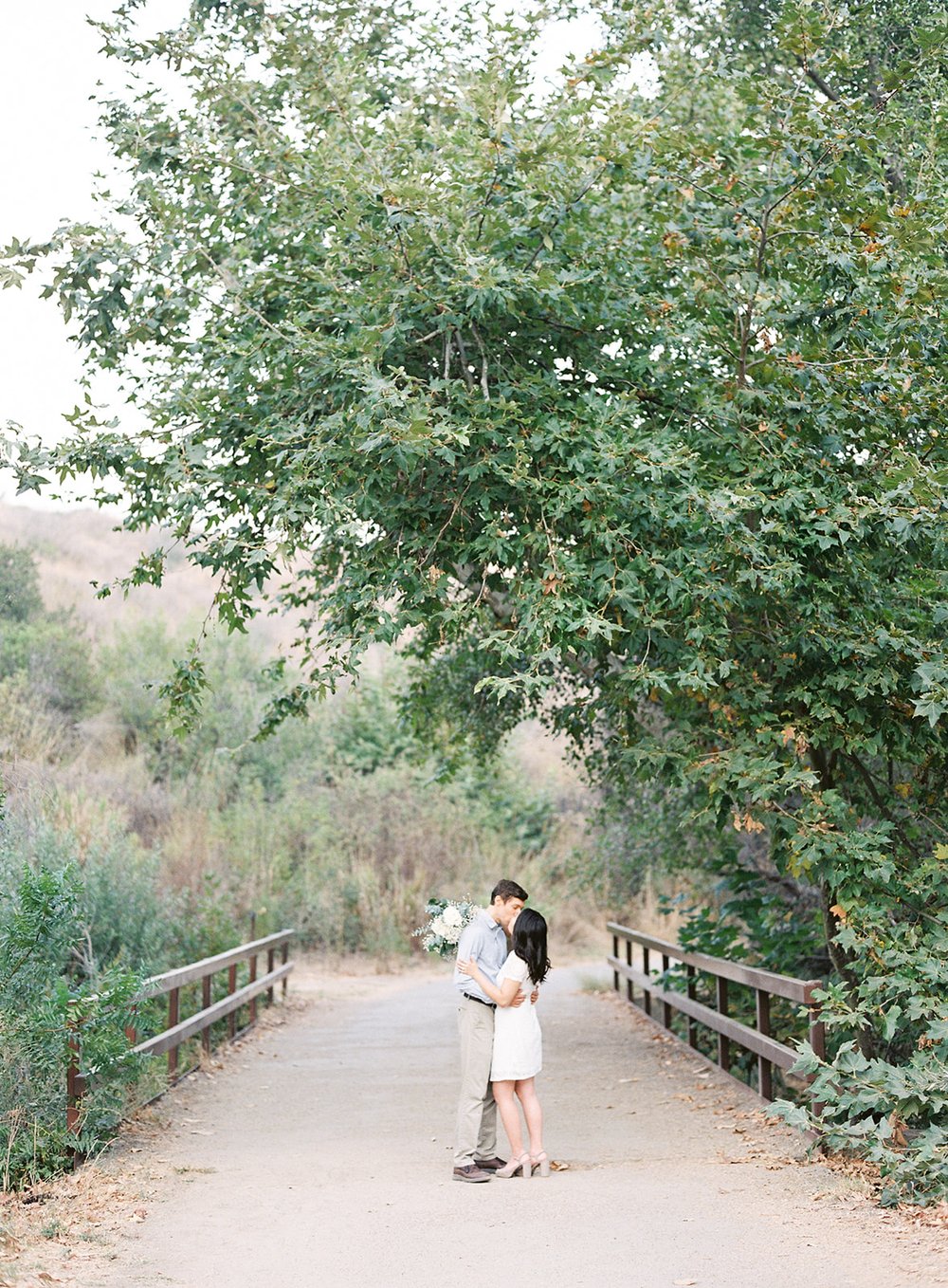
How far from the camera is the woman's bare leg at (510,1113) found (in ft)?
25.4

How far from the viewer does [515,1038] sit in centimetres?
781

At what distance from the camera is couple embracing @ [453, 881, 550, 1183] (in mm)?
7734

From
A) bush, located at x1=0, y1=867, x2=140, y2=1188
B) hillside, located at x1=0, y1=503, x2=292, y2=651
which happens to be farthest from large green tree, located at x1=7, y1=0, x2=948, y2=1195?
hillside, located at x1=0, y1=503, x2=292, y2=651

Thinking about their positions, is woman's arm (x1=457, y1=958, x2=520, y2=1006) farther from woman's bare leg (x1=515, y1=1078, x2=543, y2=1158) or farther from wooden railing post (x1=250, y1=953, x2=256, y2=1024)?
wooden railing post (x1=250, y1=953, x2=256, y2=1024)

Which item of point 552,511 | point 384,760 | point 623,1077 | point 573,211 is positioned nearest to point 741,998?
point 623,1077

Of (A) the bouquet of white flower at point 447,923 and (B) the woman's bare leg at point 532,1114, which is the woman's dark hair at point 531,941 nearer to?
(A) the bouquet of white flower at point 447,923

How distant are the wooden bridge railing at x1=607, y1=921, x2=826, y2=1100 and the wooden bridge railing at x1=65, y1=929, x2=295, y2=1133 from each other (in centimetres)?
396

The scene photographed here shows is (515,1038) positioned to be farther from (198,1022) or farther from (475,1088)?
(198,1022)

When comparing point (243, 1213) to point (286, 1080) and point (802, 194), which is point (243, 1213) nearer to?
point (286, 1080)

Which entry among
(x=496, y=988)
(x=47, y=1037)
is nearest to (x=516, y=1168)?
(x=496, y=988)

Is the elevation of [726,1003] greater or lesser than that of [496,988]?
lesser

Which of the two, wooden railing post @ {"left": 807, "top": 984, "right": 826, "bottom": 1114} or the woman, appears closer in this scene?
the woman

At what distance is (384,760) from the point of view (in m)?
30.7

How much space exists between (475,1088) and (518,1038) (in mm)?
373
